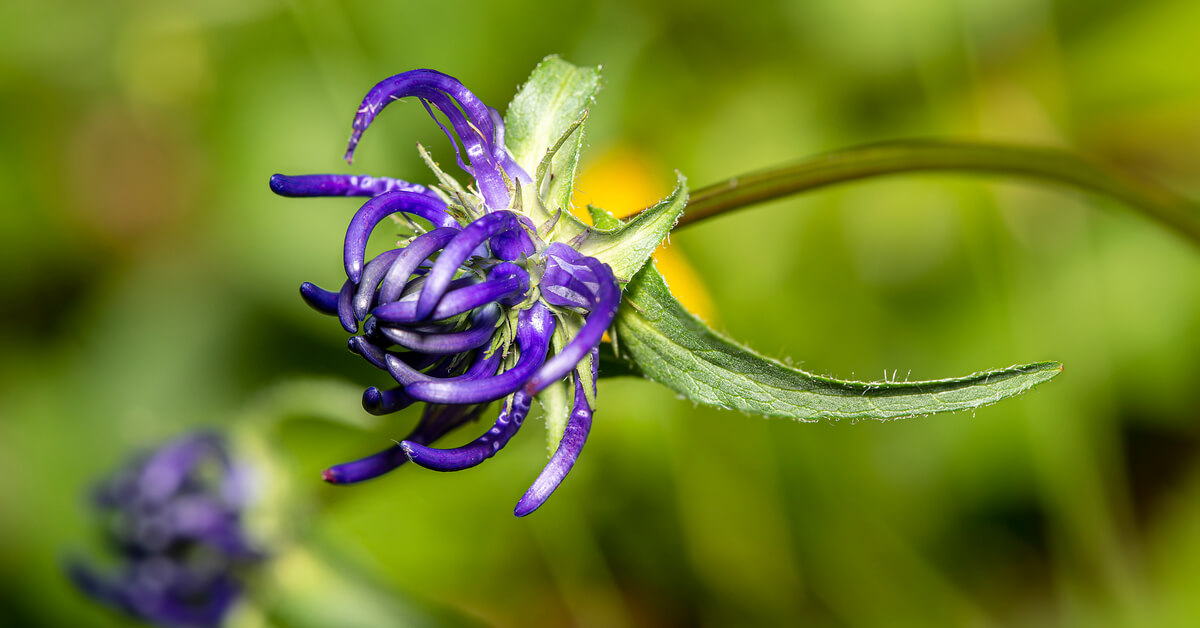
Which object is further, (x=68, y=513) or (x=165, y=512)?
(x=68, y=513)

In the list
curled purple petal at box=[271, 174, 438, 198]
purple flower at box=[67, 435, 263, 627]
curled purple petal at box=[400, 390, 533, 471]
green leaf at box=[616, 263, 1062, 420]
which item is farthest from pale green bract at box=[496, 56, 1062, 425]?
purple flower at box=[67, 435, 263, 627]

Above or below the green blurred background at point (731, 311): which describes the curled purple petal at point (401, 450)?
below

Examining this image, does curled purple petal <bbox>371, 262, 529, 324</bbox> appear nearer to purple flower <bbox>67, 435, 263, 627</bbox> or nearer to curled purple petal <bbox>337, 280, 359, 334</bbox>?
curled purple petal <bbox>337, 280, 359, 334</bbox>

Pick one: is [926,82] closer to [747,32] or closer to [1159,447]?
[747,32]

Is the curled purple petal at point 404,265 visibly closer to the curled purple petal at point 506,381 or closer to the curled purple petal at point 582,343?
the curled purple petal at point 506,381

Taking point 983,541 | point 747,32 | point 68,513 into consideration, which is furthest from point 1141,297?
point 68,513

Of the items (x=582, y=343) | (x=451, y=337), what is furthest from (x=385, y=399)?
(x=582, y=343)

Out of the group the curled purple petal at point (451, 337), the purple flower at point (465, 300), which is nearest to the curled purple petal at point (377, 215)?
the purple flower at point (465, 300)

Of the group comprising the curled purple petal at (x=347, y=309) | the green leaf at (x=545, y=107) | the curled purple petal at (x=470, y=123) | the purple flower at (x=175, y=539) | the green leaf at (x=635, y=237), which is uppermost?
the green leaf at (x=545, y=107)
